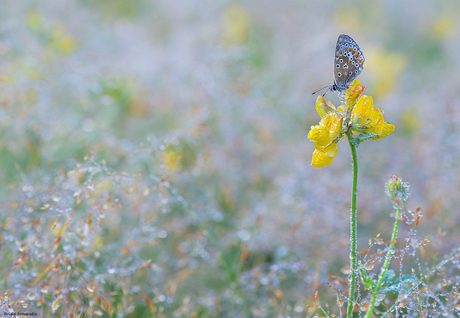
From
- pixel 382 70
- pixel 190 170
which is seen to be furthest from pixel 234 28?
pixel 190 170

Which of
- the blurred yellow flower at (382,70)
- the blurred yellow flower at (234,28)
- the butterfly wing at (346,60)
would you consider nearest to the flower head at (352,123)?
the butterfly wing at (346,60)

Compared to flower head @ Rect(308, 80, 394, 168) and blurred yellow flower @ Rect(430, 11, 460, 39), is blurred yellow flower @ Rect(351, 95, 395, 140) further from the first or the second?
blurred yellow flower @ Rect(430, 11, 460, 39)

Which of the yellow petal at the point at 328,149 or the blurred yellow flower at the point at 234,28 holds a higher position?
the blurred yellow flower at the point at 234,28

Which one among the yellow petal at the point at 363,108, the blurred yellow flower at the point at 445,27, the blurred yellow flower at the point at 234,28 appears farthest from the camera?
the blurred yellow flower at the point at 445,27

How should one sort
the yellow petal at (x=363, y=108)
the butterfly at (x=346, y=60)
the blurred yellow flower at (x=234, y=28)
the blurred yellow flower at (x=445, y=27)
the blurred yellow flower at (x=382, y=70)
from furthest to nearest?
the blurred yellow flower at (x=445, y=27), the blurred yellow flower at (x=234, y=28), the blurred yellow flower at (x=382, y=70), the butterfly at (x=346, y=60), the yellow petal at (x=363, y=108)

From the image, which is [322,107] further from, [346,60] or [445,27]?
[445,27]

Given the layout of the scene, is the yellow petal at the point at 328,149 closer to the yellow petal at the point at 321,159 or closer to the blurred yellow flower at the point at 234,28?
the yellow petal at the point at 321,159

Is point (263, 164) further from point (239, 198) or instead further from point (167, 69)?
point (167, 69)

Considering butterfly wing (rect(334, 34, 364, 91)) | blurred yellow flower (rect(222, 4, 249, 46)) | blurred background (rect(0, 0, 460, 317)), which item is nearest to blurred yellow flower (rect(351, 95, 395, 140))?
butterfly wing (rect(334, 34, 364, 91))

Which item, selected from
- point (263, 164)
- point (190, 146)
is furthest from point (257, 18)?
point (190, 146)
